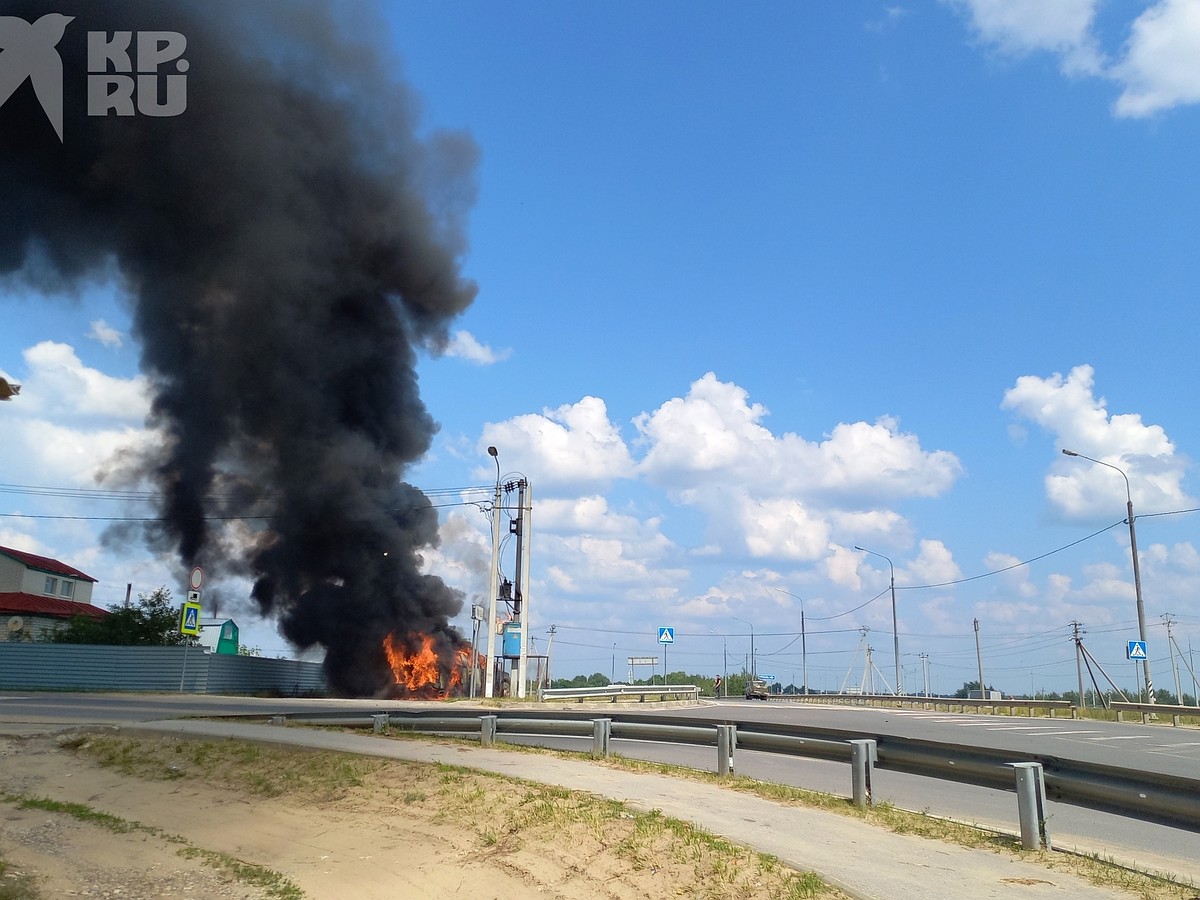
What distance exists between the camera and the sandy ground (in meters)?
6.79

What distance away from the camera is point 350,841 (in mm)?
8586

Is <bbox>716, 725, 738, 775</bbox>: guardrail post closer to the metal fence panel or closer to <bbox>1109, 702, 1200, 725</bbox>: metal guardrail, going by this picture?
<bbox>1109, 702, 1200, 725</bbox>: metal guardrail

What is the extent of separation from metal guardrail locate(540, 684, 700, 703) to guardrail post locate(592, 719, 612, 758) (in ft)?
71.5

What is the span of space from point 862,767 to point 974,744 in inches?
483

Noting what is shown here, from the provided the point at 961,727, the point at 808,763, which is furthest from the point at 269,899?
the point at 961,727

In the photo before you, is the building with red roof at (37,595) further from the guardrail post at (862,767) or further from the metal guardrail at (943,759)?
the guardrail post at (862,767)

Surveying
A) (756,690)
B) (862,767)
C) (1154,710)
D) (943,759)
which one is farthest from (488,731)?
(756,690)

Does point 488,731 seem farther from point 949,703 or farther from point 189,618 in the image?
point 949,703

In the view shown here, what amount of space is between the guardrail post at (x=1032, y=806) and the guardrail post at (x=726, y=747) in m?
4.21

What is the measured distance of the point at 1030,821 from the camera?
23.2 feet

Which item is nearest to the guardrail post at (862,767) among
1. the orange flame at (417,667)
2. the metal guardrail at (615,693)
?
the metal guardrail at (615,693)

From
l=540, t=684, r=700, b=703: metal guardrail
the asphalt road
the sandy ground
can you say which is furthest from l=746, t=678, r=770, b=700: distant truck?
the sandy ground

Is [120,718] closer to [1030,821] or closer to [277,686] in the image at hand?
[1030,821]

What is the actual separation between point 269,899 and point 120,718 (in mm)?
14549
